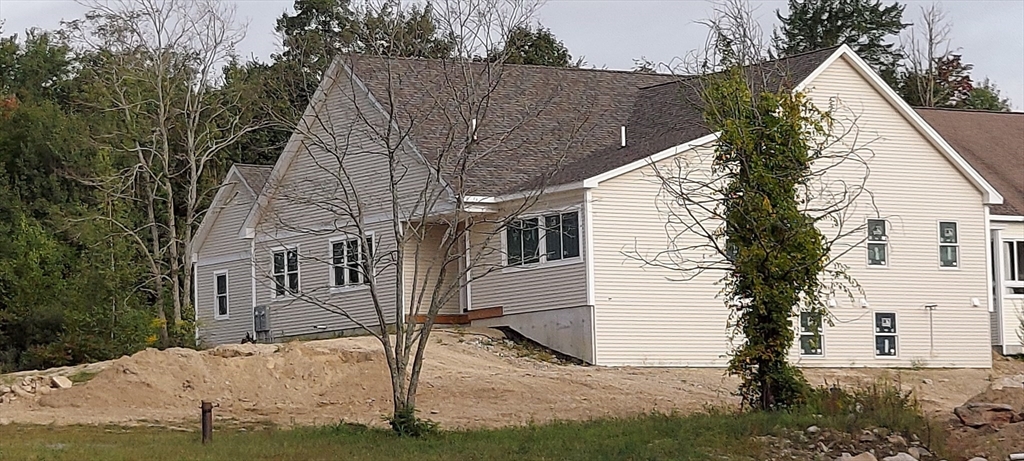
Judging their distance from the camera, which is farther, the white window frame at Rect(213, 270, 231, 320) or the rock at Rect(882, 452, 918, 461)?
the white window frame at Rect(213, 270, 231, 320)

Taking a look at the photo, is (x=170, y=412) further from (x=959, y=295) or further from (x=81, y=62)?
(x=81, y=62)

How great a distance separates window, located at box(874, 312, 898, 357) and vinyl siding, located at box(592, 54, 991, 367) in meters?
0.14

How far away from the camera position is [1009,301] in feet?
123

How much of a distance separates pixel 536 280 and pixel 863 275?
7.17m

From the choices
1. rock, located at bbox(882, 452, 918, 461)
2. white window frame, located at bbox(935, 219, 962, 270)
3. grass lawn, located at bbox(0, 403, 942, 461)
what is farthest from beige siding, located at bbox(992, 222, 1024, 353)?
rock, located at bbox(882, 452, 918, 461)

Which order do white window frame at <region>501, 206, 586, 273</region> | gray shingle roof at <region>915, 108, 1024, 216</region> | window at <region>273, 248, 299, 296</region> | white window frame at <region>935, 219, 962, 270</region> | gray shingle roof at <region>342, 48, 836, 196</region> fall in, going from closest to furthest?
white window frame at <region>501, 206, 586, 273</region>, gray shingle roof at <region>342, 48, 836, 196</region>, white window frame at <region>935, 219, 962, 270</region>, window at <region>273, 248, 299, 296</region>, gray shingle roof at <region>915, 108, 1024, 216</region>

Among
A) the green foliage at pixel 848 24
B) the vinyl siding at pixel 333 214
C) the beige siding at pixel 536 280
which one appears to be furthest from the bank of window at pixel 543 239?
the green foliage at pixel 848 24

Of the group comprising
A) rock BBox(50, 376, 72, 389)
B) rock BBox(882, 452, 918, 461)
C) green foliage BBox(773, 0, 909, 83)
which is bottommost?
rock BBox(882, 452, 918, 461)

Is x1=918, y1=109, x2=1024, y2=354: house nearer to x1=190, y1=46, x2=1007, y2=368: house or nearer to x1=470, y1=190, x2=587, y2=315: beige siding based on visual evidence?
x1=190, y1=46, x2=1007, y2=368: house

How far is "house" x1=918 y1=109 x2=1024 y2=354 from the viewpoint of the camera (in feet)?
122

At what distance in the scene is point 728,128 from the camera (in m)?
20.9

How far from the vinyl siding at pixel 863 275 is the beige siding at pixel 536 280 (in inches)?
17.6

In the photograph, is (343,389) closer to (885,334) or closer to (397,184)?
(397,184)

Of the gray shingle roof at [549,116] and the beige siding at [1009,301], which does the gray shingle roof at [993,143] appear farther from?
the gray shingle roof at [549,116]
